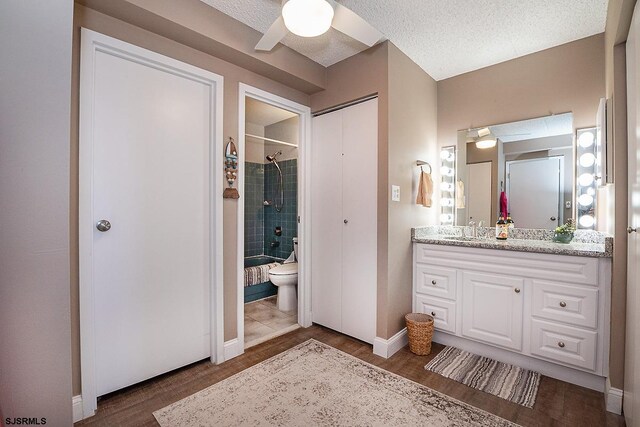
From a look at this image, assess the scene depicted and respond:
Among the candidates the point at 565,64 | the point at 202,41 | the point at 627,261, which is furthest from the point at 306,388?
the point at 565,64

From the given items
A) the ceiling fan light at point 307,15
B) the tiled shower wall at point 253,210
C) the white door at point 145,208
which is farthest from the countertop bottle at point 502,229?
the tiled shower wall at point 253,210

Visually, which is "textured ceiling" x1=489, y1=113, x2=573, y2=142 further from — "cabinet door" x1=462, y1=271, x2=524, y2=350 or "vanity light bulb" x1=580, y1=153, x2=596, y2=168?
"cabinet door" x1=462, y1=271, x2=524, y2=350

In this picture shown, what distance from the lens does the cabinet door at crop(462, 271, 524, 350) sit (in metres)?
2.01

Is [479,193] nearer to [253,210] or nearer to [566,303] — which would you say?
[566,303]

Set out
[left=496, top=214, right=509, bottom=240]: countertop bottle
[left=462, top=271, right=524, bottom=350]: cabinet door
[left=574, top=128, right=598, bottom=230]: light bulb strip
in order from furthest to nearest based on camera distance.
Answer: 1. [left=496, top=214, right=509, bottom=240]: countertop bottle
2. [left=574, top=128, right=598, bottom=230]: light bulb strip
3. [left=462, top=271, right=524, bottom=350]: cabinet door

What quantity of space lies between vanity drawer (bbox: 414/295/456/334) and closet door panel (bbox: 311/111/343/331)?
2.29 feet

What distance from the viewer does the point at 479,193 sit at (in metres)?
2.70

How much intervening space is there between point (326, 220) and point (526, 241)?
1651 millimetres

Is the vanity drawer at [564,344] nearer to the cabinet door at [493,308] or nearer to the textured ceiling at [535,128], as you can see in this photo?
the cabinet door at [493,308]

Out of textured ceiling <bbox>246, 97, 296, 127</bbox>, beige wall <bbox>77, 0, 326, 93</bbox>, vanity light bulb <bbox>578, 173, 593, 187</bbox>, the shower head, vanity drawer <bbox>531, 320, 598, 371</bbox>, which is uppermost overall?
→ textured ceiling <bbox>246, 97, 296, 127</bbox>

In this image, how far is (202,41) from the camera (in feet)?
6.08

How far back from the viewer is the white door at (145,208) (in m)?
1.61

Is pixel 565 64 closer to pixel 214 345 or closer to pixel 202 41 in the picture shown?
pixel 202 41

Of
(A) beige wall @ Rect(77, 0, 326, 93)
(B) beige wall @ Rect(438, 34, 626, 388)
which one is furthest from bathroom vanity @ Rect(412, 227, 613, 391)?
(A) beige wall @ Rect(77, 0, 326, 93)
